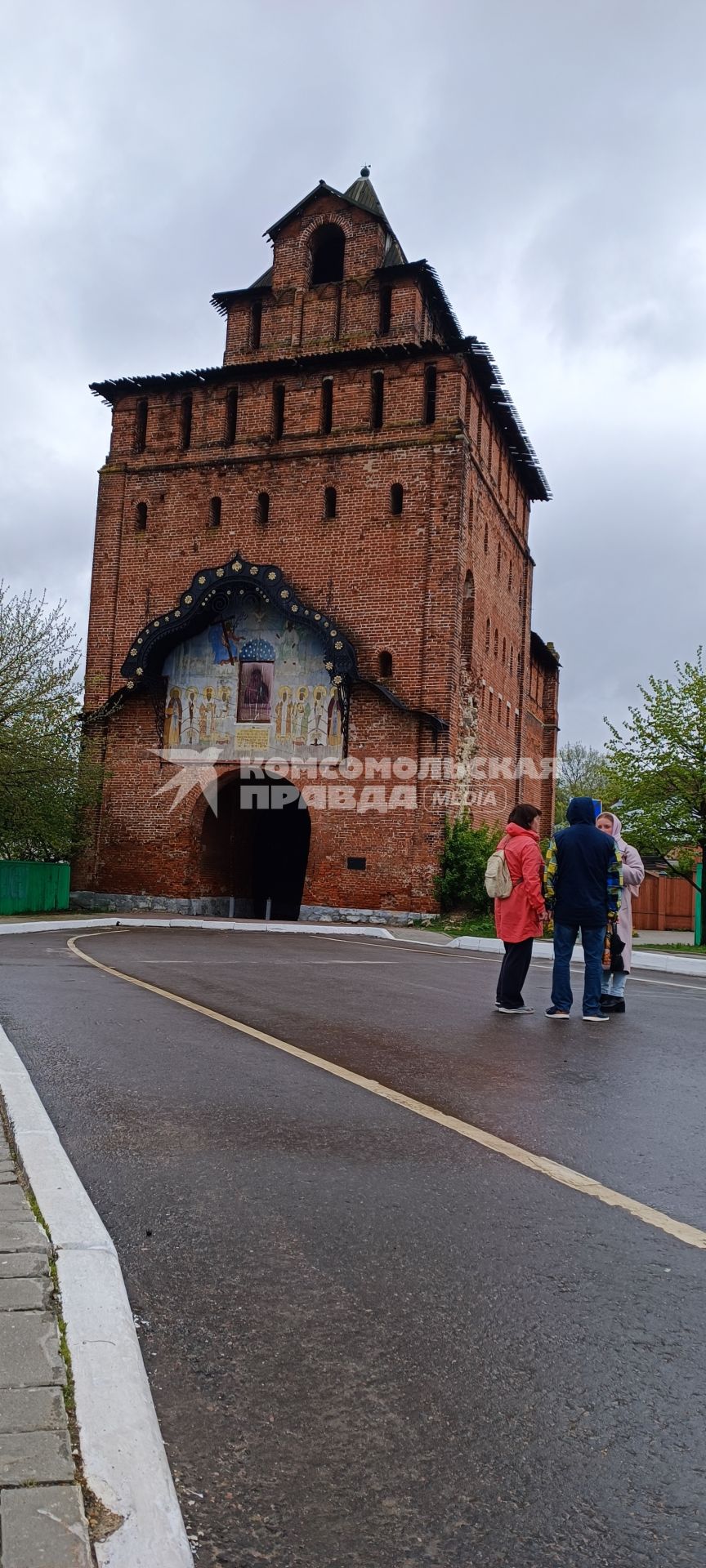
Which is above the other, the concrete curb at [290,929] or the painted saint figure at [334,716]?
the painted saint figure at [334,716]

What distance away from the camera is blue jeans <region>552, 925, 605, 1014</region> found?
9336 mm

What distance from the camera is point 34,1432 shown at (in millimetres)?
2188

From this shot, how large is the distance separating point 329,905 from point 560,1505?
25.1 m

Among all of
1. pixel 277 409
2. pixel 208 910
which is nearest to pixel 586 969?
pixel 208 910

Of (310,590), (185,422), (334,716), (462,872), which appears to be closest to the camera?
(462,872)

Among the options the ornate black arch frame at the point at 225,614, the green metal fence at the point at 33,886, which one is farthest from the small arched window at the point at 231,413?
the green metal fence at the point at 33,886

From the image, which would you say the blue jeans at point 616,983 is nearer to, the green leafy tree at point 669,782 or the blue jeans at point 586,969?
the blue jeans at point 586,969

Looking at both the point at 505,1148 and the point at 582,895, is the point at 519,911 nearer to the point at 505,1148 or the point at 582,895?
the point at 582,895

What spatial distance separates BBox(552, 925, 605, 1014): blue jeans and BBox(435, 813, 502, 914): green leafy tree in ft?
53.2

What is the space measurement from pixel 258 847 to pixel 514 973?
2397 centimetres

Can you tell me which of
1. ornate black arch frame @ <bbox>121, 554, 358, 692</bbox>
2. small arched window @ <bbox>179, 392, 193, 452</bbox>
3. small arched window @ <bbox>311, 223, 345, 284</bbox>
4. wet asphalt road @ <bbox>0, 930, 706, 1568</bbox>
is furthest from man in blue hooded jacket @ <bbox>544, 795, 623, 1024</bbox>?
small arched window @ <bbox>311, 223, 345, 284</bbox>

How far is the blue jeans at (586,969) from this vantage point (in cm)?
934

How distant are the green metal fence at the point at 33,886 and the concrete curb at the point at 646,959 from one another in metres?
11.6

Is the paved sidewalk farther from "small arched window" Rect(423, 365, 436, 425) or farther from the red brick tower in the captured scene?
"small arched window" Rect(423, 365, 436, 425)
